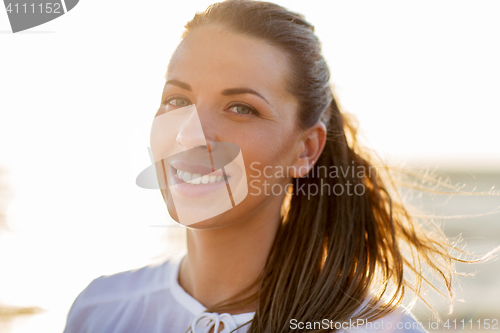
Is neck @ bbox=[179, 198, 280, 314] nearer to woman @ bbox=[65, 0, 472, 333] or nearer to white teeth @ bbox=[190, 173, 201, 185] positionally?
woman @ bbox=[65, 0, 472, 333]

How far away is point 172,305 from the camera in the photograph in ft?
5.65

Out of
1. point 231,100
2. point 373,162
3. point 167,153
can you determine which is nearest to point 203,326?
point 167,153

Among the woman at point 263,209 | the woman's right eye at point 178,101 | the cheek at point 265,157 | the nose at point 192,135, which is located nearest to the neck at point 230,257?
the woman at point 263,209

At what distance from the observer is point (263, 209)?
5.65 ft

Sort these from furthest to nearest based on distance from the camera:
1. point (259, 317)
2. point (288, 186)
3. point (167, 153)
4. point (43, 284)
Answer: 1. point (43, 284)
2. point (288, 186)
3. point (167, 153)
4. point (259, 317)

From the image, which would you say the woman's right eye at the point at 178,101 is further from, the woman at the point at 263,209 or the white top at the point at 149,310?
the white top at the point at 149,310

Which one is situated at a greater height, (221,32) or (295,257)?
(221,32)

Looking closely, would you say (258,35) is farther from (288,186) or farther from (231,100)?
(288,186)

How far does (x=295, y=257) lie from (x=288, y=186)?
357 millimetres

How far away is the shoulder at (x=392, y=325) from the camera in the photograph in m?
1.43

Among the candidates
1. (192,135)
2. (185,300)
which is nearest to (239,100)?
(192,135)

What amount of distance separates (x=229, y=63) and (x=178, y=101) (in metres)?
0.28

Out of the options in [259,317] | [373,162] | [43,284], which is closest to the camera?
[259,317]

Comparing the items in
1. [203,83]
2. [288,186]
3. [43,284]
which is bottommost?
[43,284]
